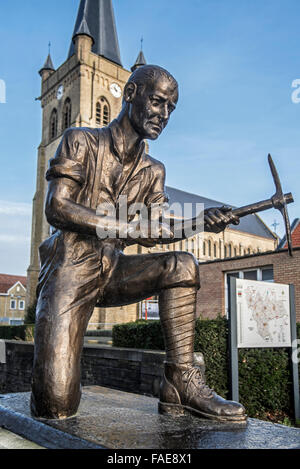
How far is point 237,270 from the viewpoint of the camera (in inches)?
661

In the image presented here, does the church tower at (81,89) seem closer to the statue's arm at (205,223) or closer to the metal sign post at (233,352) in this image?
the metal sign post at (233,352)

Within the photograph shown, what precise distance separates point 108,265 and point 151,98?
106cm

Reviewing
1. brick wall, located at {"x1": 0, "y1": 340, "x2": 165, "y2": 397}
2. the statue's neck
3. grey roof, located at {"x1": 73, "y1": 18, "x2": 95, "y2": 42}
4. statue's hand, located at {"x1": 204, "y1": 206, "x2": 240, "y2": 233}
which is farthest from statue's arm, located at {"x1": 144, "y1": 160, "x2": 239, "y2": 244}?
grey roof, located at {"x1": 73, "y1": 18, "x2": 95, "y2": 42}

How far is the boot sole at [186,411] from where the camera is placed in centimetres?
220

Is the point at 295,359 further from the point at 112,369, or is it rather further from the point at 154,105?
the point at 154,105

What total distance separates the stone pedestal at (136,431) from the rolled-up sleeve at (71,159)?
1342 mm

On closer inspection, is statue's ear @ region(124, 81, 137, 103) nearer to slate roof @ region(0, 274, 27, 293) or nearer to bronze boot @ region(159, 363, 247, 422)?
bronze boot @ region(159, 363, 247, 422)

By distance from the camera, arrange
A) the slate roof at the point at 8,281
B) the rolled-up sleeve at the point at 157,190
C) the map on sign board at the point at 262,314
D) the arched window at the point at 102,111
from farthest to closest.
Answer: the slate roof at the point at 8,281, the arched window at the point at 102,111, the map on sign board at the point at 262,314, the rolled-up sleeve at the point at 157,190

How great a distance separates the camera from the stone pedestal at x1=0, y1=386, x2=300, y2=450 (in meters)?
1.80

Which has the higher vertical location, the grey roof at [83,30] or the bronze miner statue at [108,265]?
the grey roof at [83,30]

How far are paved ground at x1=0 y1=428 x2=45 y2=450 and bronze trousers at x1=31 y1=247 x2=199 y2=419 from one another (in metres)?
0.16

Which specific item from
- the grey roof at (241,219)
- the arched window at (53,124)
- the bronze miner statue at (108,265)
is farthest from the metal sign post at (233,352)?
the grey roof at (241,219)

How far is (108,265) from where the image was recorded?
2.61 metres

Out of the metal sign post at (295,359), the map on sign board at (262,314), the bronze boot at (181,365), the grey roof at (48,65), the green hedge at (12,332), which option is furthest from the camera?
the grey roof at (48,65)
